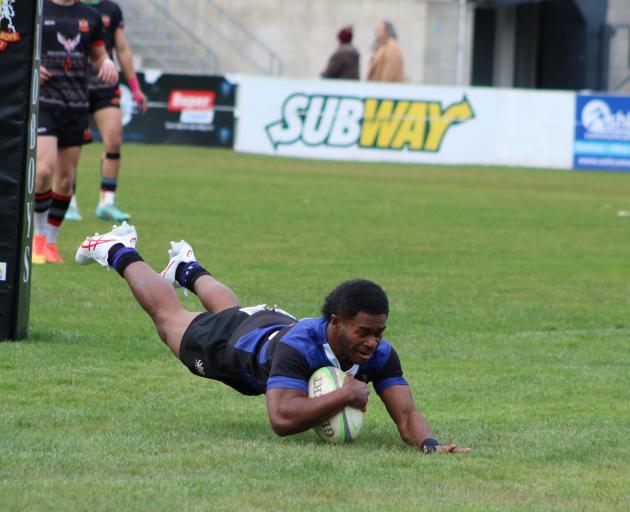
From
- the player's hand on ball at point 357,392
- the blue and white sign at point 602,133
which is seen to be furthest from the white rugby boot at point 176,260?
the blue and white sign at point 602,133

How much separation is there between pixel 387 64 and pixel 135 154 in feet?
16.7

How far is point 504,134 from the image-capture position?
28.1 meters

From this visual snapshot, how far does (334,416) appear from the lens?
609cm

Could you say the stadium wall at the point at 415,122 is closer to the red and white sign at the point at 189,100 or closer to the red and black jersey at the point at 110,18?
the red and white sign at the point at 189,100

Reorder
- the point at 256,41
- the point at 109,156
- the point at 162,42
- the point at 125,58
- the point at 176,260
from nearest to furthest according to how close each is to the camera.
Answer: the point at 176,260, the point at 109,156, the point at 125,58, the point at 162,42, the point at 256,41

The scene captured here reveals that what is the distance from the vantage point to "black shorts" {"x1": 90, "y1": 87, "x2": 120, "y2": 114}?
14.0 metres

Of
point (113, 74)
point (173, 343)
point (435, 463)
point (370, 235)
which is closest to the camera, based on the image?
point (435, 463)

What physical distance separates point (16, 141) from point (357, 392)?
10.3 ft

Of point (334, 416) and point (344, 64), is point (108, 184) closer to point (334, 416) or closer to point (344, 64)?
point (334, 416)

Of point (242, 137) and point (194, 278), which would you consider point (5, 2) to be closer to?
point (194, 278)

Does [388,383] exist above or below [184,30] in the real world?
below

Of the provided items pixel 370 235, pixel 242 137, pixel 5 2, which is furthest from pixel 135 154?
pixel 5 2

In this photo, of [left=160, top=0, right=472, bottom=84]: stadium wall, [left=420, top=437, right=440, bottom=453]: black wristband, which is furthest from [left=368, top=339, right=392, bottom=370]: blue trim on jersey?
[left=160, top=0, right=472, bottom=84]: stadium wall

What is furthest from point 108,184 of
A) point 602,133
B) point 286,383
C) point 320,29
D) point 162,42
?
point 320,29
